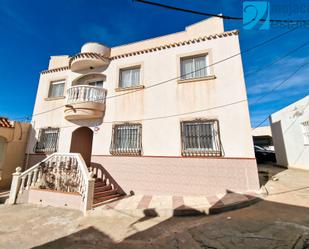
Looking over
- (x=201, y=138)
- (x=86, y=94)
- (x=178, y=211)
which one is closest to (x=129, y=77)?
(x=86, y=94)

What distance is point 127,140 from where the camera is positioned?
27.1 ft

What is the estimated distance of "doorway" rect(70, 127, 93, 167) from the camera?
9555 mm

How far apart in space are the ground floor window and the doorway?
1.03 metres

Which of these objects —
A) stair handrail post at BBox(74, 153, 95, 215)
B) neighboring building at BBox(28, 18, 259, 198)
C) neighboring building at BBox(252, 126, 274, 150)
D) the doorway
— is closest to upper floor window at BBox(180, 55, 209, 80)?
neighboring building at BBox(28, 18, 259, 198)

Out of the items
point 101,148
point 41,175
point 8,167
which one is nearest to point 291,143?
point 101,148

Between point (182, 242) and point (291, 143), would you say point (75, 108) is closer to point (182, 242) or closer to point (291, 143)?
point (182, 242)

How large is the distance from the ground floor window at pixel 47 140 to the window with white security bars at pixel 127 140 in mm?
3867

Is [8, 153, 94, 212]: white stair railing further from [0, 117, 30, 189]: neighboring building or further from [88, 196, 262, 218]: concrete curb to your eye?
[0, 117, 30, 189]: neighboring building

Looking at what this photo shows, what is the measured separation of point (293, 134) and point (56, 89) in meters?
16.1

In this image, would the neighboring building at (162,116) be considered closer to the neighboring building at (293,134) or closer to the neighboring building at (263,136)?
the neighboring building at (293,134)

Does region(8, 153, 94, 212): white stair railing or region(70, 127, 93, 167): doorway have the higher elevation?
region(70, 127, 93, 167): doorway

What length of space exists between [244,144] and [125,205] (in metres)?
5.19

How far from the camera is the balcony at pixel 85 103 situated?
28.5 feet

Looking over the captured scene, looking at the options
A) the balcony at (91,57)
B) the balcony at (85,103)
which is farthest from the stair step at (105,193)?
the balcony at (91,57)
